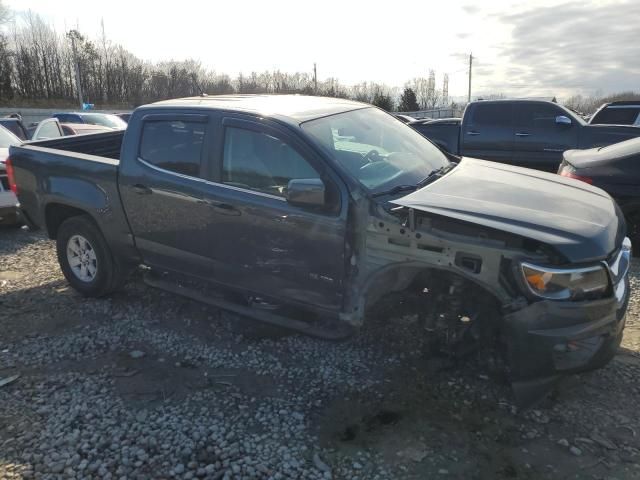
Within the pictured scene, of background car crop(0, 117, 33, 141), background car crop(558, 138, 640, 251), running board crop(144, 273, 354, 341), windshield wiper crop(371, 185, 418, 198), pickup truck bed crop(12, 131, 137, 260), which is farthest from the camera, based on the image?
background car crop(0, 117, 33, 141)

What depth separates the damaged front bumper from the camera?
279 centimetres

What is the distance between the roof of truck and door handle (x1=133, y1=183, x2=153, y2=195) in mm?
729

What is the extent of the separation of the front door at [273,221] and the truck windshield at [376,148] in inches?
9.1

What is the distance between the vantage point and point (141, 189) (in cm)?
422

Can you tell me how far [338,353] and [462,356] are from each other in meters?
0.97

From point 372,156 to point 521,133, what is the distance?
660 cm

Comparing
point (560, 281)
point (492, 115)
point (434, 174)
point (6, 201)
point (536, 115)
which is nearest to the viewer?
point (560, 281)

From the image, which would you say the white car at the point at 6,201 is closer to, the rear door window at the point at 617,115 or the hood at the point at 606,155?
the hood at the point at 606,155

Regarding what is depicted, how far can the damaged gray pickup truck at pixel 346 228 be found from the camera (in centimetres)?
285

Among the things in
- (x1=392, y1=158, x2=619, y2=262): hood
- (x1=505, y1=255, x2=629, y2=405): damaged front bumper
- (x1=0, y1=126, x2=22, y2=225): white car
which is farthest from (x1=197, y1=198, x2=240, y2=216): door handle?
(x1=0, y1=126, x2=22, y2=225): white car

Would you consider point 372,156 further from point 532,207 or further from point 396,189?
point 532,207

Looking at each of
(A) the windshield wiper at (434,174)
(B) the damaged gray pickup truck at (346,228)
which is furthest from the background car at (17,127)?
(A) the windshield wiper at (434,174)

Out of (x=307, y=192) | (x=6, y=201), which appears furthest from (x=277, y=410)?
(x=6, y=201)

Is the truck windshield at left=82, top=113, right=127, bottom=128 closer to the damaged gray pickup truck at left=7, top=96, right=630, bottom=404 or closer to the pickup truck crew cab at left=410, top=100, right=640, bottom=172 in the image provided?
the pickup truck crew cab at left=410, top=100, right=640, bottom=172
